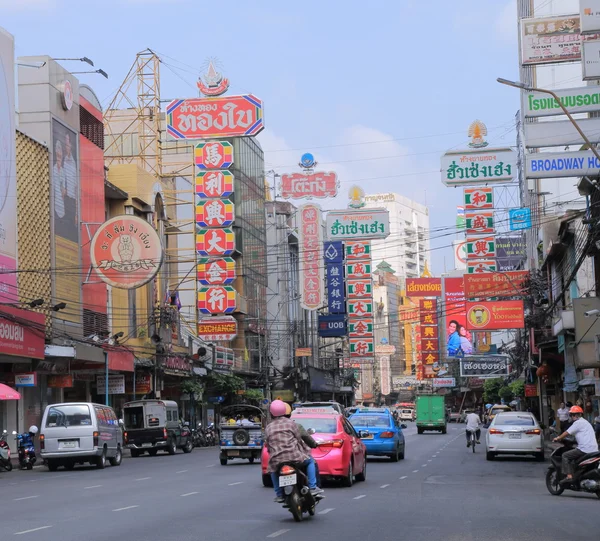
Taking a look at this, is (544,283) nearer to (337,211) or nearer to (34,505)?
(337,211)

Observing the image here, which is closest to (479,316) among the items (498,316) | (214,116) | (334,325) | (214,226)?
(498,316)

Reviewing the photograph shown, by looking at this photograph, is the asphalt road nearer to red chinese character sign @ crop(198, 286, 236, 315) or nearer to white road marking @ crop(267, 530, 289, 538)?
white road marking @ crop(267, 530, 289, 538)

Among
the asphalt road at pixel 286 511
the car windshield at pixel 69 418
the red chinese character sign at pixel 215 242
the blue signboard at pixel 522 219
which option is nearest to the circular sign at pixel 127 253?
the car windshield at pixel 69 418

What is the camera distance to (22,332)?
1462 inches

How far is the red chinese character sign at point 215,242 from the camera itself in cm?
5803

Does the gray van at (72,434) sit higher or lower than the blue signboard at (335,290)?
lower

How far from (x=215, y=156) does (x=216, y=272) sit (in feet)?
23.0

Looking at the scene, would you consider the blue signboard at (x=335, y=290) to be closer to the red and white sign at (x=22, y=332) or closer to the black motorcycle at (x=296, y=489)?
the red and white sign at (x=22, y=332)

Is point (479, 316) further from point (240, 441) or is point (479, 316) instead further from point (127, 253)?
point (240, 441)

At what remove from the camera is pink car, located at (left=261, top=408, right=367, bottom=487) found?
67.3 feet

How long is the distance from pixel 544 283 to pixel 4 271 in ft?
92.7

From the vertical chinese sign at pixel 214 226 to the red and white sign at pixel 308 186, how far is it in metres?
13.5

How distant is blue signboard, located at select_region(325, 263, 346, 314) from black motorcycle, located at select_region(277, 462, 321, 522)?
64480 mm

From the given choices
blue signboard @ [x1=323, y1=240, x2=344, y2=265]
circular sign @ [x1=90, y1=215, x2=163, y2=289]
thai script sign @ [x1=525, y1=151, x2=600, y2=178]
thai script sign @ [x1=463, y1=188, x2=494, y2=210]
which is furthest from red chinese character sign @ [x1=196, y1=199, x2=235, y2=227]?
thai script sign @ [x1=525, y1=151, x2=600, y2=178]
